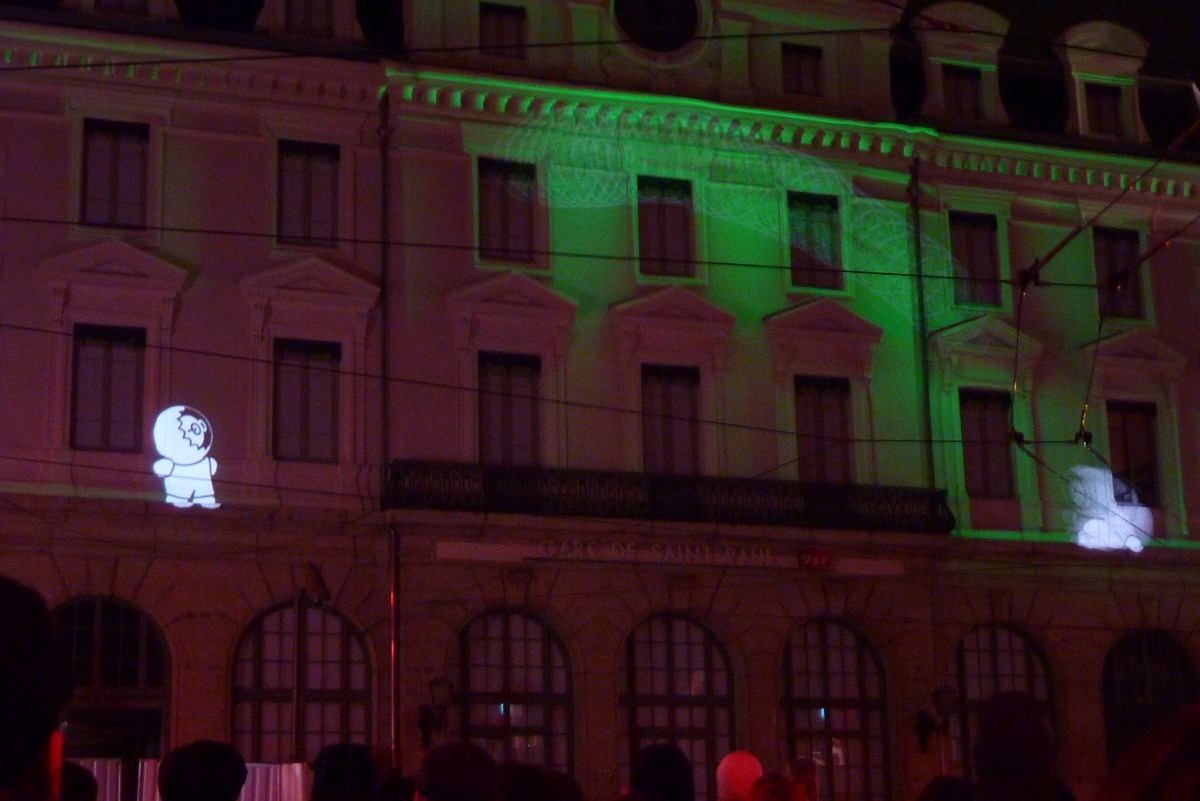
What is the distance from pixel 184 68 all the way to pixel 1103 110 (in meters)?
17.4

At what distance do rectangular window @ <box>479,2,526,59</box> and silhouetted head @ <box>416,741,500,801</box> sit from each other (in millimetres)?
26200

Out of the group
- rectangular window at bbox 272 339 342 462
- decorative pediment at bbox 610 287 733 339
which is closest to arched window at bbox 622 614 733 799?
decorative pediment at bbox 610 287 733 339

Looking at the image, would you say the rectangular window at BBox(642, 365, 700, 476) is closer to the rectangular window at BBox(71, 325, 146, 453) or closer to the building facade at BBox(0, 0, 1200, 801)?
the building facade at BBox(0, 0, 1200, 801)

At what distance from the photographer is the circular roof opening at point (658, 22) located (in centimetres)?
3250

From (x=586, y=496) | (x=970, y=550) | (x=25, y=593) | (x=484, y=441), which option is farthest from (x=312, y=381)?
(x=25, y=593)

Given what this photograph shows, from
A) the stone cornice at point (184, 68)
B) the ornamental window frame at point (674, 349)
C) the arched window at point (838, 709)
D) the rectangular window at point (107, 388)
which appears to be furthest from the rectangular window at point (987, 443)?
the rectangular window at point (107, 388)

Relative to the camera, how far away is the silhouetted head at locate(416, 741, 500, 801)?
5664 millimetres

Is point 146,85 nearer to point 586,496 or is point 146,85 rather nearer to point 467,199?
point 467,199

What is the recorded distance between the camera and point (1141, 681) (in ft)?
109

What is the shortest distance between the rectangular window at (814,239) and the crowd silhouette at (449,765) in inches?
966

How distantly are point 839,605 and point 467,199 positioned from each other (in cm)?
920

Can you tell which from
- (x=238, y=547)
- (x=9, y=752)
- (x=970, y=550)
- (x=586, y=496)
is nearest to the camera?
(x=9, y=752)

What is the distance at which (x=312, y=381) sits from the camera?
95.9 ft

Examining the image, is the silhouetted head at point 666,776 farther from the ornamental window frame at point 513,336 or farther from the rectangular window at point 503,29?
the rectangular window at point 503,29
